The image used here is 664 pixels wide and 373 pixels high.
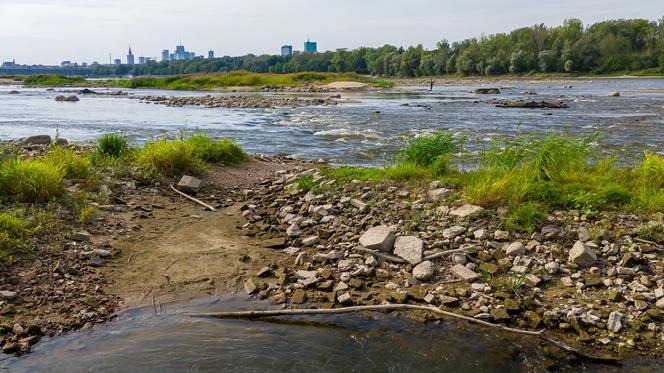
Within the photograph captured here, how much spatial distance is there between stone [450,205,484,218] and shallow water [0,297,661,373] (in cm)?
226

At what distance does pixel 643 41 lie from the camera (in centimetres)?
11325

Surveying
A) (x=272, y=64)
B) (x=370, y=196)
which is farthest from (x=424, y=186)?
(x=272, y=64)

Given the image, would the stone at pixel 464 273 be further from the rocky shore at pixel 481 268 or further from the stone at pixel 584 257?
the stone at pixel 584 257

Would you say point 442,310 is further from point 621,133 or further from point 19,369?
point 621,133

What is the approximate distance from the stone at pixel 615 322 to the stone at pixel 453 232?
2138 mm

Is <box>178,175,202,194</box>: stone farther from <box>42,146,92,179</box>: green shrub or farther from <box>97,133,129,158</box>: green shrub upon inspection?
<box>97,133,129,158</box>: green shrub

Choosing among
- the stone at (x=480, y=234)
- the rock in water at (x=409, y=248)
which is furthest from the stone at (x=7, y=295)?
the stone at (x=480, y=234)

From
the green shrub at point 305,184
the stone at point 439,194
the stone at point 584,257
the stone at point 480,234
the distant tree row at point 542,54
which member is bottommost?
the stone at point 584,257

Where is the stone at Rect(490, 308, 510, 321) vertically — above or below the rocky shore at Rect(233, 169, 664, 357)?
below

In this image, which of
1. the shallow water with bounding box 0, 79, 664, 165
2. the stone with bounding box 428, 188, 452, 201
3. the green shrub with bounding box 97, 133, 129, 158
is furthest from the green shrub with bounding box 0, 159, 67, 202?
the shallow water with bounding box 0, 79, 664, 165

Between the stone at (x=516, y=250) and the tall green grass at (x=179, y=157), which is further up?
the tall green grass at (x=179, y=157)

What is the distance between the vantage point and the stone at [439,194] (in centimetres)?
794

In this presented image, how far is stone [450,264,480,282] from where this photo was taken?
598 centimetres

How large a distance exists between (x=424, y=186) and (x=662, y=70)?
352 feet
